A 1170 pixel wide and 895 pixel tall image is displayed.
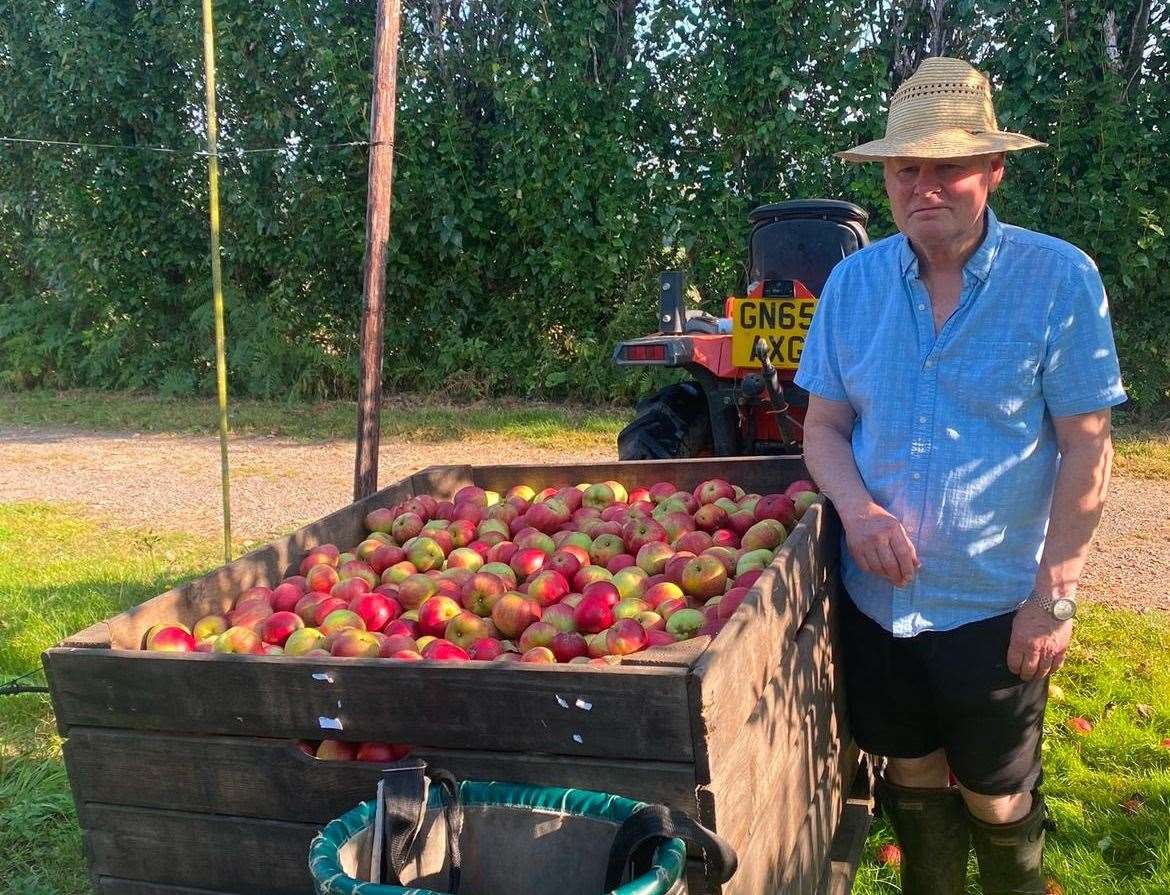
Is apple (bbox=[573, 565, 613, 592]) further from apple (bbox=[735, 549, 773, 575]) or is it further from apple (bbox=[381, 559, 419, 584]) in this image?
apple (bbox=[381, 559, 419, 584])

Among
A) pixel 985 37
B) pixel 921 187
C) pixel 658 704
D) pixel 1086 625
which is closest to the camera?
pixel 658 704

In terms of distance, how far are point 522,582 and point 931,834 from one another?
1226 mm

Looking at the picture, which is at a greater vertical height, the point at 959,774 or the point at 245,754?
the point at 245,754

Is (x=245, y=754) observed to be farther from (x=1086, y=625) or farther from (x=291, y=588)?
(x=1086, y=625)

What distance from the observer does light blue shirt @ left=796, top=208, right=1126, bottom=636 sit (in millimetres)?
2229

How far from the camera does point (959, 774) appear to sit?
251 cm

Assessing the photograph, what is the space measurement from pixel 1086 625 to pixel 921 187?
3.19 m

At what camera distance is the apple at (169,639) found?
2340 millimetres

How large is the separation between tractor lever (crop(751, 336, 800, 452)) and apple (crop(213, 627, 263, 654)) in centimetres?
249

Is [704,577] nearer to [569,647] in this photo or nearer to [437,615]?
[569,647]

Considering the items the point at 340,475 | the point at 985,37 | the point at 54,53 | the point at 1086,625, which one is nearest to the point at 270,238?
the point at 54,53

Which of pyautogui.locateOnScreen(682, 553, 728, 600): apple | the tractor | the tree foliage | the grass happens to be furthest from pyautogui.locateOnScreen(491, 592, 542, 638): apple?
the tree foliage

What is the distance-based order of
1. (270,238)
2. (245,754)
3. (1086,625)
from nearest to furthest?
(245,754), (1086,625), (270,238)

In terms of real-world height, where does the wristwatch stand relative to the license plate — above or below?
below
